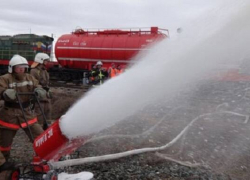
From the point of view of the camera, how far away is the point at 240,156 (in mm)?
6305

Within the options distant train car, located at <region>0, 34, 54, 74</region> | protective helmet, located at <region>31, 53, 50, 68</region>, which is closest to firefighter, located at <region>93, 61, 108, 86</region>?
protective helmet, located at <region>31, 53, 50, 68</region>

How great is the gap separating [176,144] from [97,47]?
14.4 metres

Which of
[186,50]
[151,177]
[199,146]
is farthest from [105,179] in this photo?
[199,146]

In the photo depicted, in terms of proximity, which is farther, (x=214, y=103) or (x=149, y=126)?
(x=214, y=103)

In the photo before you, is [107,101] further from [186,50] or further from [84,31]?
[84,31]

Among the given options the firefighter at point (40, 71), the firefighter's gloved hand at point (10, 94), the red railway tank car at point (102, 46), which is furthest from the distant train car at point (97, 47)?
the firefighter's gloved hand at point (10, 94)

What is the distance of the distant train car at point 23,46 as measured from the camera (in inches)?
948

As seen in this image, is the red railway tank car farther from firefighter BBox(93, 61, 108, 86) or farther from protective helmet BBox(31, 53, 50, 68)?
protective helmet BBox(31, 53, 50, 68)

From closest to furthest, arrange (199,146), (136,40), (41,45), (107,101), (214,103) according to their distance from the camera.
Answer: (107,101), (199,146), (214,103), (136,40), (41,45)

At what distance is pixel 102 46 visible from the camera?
64.1 ft

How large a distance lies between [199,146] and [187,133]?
63 cm

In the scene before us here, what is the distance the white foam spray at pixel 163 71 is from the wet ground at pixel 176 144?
1.40 metres

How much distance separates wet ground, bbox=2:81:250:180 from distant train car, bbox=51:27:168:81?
28.2 feet

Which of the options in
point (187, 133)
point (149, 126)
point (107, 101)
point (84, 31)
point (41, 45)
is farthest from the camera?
point (41, 45)
